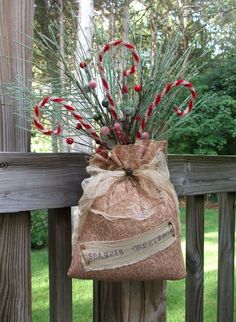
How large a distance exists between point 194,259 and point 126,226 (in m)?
0.65

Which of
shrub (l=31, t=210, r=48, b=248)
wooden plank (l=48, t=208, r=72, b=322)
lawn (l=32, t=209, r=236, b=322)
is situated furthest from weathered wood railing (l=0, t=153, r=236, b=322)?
shrub (l=31, t=210, r=48, b=248)

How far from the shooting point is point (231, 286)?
68.5 inches

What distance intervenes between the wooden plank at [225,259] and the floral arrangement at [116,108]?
0.73 metres

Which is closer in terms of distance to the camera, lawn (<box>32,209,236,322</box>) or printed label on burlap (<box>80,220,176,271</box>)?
printed label on burlap (<box>80,220,176,271</box>)

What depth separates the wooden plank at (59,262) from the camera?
1189 mm

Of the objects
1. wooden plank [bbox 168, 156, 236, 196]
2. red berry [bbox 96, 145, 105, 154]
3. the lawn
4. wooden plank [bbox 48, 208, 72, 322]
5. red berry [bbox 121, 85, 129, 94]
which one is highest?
red berry [bbox 121, 85, 129, 94]

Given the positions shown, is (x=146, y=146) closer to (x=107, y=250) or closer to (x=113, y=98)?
(x=113, y=98)

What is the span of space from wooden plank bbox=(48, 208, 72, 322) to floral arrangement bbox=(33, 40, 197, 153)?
0.82ft

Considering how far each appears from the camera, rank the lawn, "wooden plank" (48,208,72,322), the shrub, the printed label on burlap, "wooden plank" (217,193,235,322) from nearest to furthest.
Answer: the printed label on burlap
"wooden plank" (48,208,72,322)
"wooden plank" (217,193,235,322)
the lawn
the shrub

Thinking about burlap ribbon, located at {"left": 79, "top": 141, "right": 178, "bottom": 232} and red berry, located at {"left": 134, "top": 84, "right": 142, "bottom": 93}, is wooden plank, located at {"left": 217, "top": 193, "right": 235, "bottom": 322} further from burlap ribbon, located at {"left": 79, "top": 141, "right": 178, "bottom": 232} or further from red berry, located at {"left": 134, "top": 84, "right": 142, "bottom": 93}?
red berry, located at {"left": 134, "top": 84, "right": 142, "bottom": 93}

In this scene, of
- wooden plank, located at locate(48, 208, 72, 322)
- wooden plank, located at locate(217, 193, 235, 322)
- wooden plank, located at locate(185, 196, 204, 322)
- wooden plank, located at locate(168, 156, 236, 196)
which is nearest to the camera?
wooden plank, located at locate(48, 208, 72, 322)

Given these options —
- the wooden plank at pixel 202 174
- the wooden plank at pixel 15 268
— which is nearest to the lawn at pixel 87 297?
the wooden plank at pixel 202 174

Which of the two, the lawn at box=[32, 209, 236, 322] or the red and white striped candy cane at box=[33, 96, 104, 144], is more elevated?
the red and white striped candy cane at box=[33, 96, 104, 144]

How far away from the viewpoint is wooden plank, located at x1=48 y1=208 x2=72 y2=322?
Result: 119 centimetres
